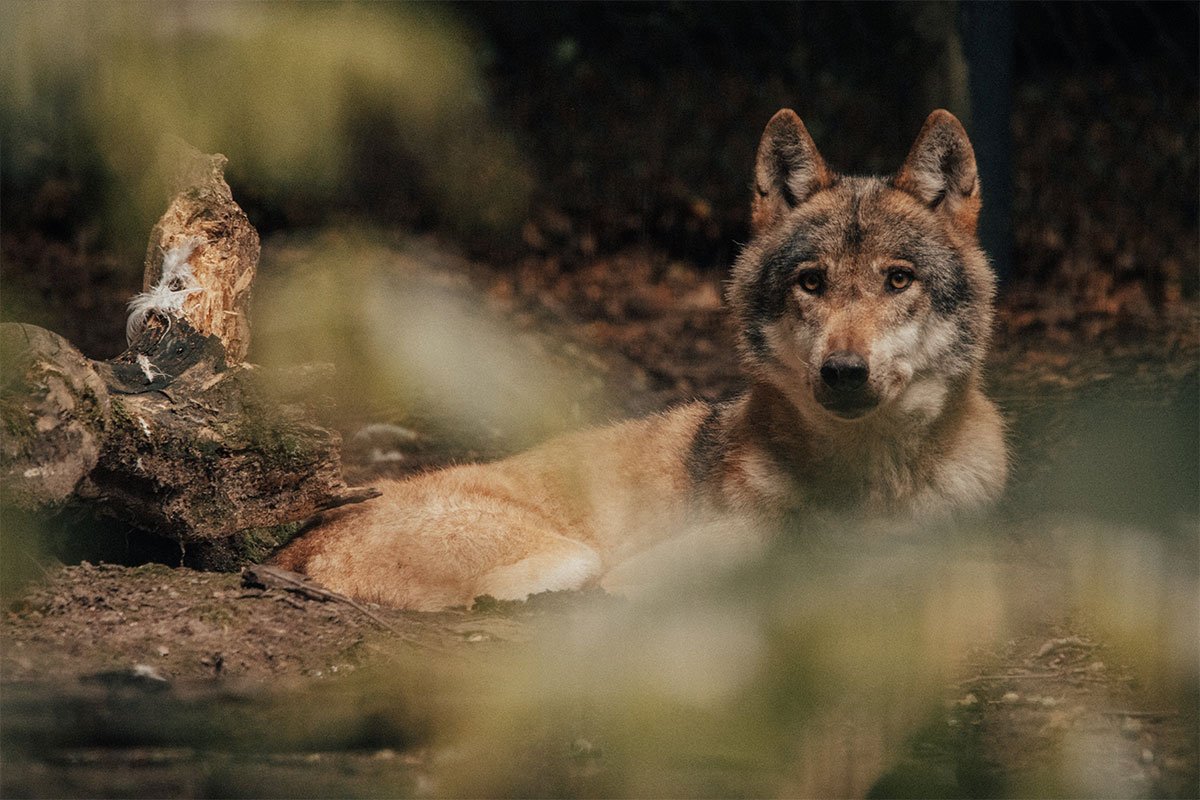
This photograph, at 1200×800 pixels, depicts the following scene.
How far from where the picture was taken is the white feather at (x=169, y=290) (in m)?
4.82

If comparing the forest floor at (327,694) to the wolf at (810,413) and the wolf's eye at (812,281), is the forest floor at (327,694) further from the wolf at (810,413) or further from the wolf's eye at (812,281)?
the wolf's eye at (812,281)

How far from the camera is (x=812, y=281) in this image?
5.25m

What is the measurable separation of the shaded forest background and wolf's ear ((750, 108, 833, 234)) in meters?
1.32

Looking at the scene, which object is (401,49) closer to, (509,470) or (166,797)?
(166,797)

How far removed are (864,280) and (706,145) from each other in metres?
7.10

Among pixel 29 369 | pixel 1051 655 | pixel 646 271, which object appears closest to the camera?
pixel 29 369

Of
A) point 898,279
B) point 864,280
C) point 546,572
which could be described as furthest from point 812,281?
point 546,572

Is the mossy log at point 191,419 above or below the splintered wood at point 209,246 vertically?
below

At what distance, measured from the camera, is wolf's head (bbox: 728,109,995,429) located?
495cm

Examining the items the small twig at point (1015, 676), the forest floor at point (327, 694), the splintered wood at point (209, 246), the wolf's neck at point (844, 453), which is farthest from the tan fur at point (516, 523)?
the small twig at point (1015, 676)

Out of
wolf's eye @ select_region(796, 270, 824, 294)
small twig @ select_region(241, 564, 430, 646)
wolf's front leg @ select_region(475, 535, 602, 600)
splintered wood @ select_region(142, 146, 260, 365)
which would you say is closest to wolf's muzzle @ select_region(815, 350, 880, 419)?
wolf's eye @ select_region(796, 270, 824, 294)

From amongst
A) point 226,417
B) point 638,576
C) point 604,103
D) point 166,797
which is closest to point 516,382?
point 638,576

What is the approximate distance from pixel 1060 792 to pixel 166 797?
2200 mm

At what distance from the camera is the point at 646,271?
10.8 meters
